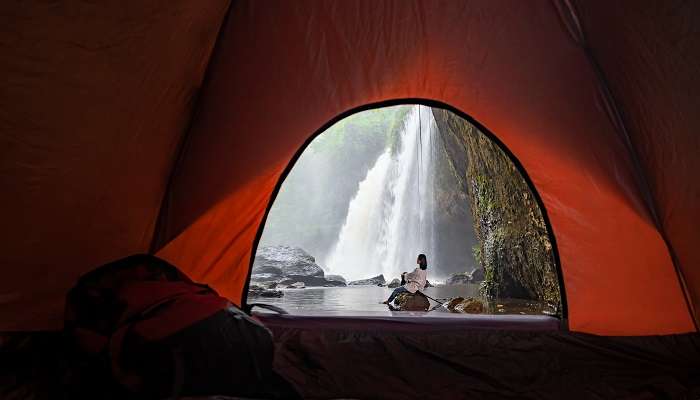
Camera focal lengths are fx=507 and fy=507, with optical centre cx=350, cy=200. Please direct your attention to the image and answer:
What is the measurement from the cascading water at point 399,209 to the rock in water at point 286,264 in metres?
3.01

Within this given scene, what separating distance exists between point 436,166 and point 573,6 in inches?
698

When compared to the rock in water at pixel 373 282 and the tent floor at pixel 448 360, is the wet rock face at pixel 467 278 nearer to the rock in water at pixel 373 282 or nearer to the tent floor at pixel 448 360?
the rock in water at pixel 373 282

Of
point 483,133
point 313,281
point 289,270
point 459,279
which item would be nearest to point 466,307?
point 483,133

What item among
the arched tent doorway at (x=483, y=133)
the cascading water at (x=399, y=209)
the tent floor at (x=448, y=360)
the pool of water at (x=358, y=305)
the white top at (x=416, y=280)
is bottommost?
the tent floor at (x=448, y=360)

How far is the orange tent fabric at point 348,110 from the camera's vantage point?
1829 millimetres

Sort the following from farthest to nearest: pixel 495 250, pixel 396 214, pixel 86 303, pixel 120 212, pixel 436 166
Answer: pixel 396 214, pixel 436 166, pixel 495 250, pixel 120 212, pixel 86 303

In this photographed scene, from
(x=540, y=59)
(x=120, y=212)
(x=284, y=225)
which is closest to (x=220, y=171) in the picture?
(x=120, y=212)

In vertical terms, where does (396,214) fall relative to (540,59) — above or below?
above

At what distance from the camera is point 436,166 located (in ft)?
65.3

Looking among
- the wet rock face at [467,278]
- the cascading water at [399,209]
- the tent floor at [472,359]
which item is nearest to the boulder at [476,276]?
the wet rock face at [467,278]

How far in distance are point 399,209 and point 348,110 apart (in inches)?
742

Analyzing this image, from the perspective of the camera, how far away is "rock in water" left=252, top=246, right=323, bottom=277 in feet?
67.0

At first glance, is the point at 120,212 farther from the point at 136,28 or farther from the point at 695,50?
the point at 695,50

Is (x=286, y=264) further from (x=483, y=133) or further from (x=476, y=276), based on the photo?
(x=483, y=133)
